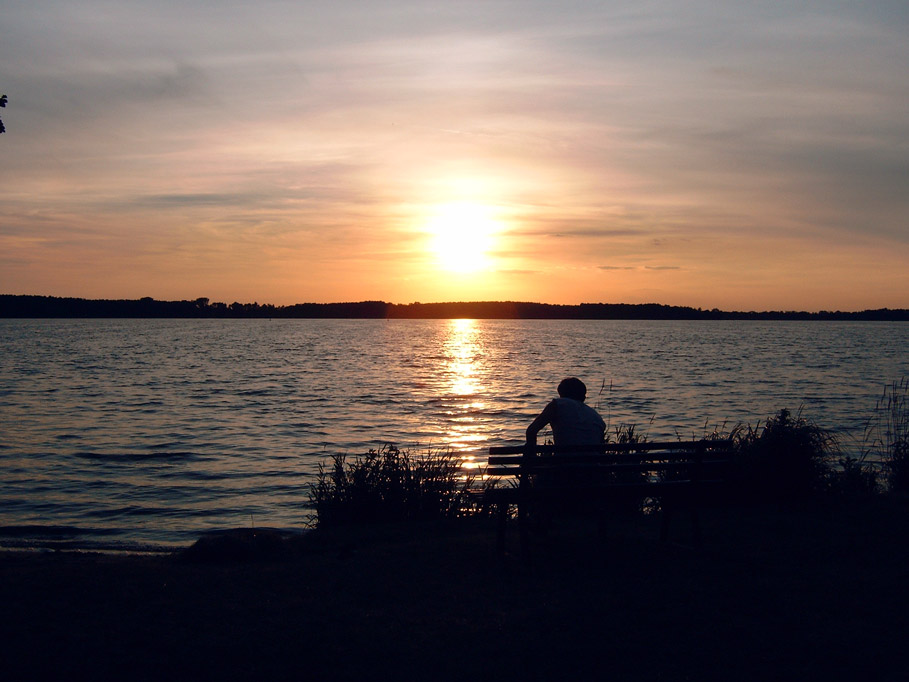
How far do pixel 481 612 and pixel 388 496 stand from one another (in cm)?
447

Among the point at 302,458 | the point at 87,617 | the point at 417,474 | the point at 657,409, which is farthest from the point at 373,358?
the point at 87,617

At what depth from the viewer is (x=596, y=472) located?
740cm

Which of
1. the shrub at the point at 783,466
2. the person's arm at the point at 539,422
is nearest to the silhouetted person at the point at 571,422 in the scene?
the person's arm at the point at 539,422

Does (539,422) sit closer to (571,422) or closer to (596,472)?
(571,422)

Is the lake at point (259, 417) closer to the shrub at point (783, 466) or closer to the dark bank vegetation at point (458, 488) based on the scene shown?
the dark bank vegetation at point (458, 488)

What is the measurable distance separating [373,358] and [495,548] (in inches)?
2427

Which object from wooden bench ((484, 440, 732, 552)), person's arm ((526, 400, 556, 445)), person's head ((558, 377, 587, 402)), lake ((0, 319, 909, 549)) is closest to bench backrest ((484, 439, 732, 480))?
wooden bench ((484, 440, 732, 552))

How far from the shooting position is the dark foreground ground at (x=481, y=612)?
15.7 ft

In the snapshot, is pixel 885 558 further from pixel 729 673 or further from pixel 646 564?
pixel 729 673

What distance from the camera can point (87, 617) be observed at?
560 cm

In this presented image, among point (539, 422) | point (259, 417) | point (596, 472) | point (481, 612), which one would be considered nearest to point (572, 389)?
point (539, 422)

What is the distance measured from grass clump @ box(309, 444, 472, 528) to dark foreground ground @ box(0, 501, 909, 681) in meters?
1.99

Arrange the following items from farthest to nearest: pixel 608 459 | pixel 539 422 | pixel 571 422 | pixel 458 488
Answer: pixel 458 488, pixel 571 422, pixel 539 422, pixel 608 459

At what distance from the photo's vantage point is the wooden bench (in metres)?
7.02
